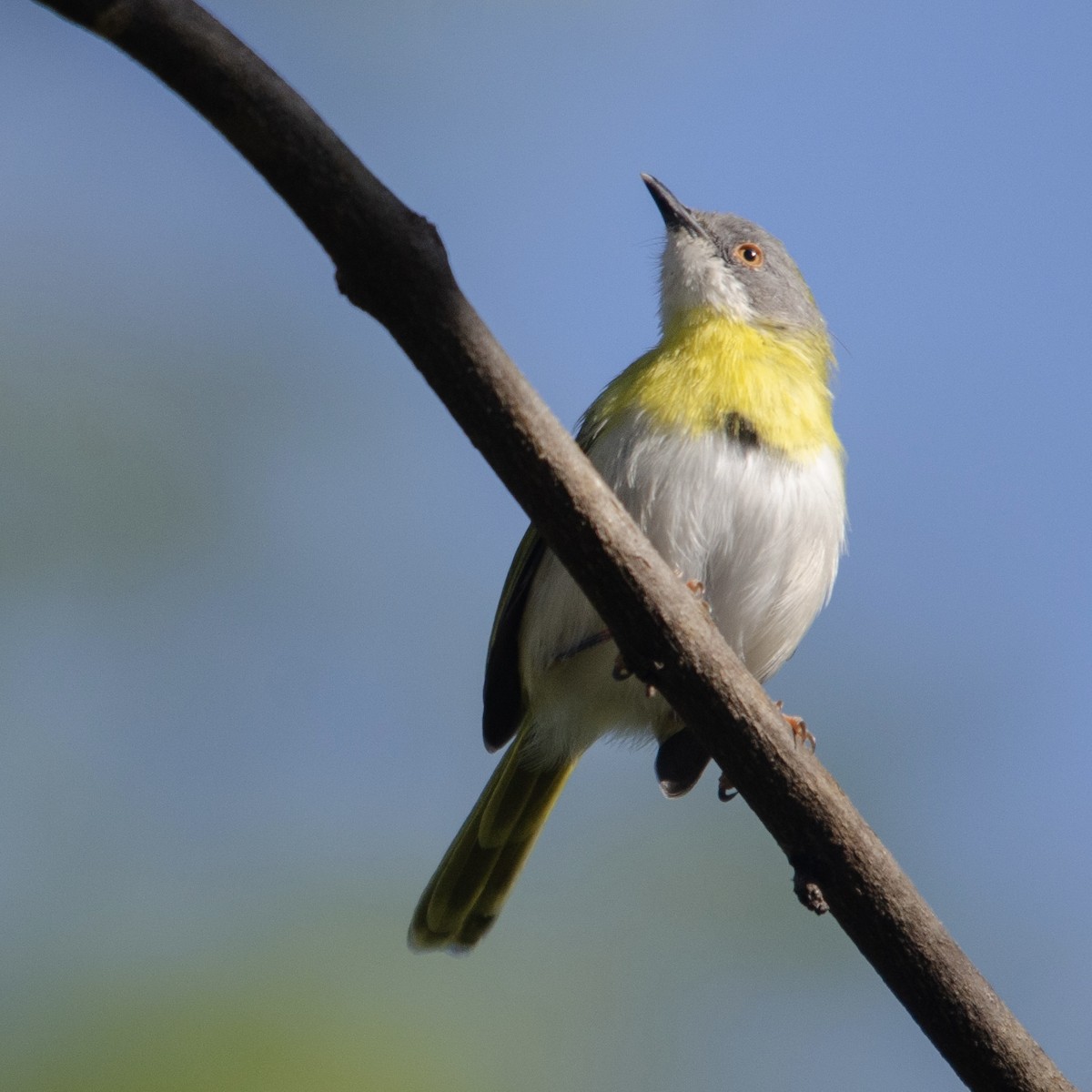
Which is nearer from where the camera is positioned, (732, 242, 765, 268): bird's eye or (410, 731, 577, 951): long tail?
(410, 731, 577, 951): long tail

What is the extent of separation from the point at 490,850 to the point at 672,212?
2742mm

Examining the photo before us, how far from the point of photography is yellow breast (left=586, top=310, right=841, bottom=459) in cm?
407

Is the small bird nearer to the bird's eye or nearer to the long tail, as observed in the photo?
the long tail

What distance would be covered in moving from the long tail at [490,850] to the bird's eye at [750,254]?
2.15 m

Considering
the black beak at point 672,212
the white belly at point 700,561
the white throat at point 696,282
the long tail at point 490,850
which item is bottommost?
the long tail at point 490,850

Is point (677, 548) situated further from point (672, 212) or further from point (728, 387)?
point (672, 212)

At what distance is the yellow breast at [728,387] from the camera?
4.07 metres

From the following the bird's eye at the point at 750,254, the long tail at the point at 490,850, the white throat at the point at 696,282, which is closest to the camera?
the long tail at the point at 490,850

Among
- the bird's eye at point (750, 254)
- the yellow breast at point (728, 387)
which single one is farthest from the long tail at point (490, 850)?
the bird's eye at point (750, 254)

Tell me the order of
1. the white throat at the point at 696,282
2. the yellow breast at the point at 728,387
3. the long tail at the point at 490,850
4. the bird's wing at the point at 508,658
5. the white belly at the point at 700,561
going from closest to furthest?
the white belly at the point at 700,561 → the yellow breast at the point at 728,387 → the bird's wing at the point at 508,658 → the long tail at the point at 490,850 → the white throat at the point at 696,282

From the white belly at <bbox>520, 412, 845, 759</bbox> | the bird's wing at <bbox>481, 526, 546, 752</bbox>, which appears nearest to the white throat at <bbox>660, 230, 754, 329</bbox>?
the white belly at <bbox>520, 412, 845, 759</bbox>

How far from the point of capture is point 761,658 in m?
4.57

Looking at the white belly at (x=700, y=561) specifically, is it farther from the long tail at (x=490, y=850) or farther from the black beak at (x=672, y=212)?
the black beak at (x=672, y=212)

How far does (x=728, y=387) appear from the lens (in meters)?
4.17
